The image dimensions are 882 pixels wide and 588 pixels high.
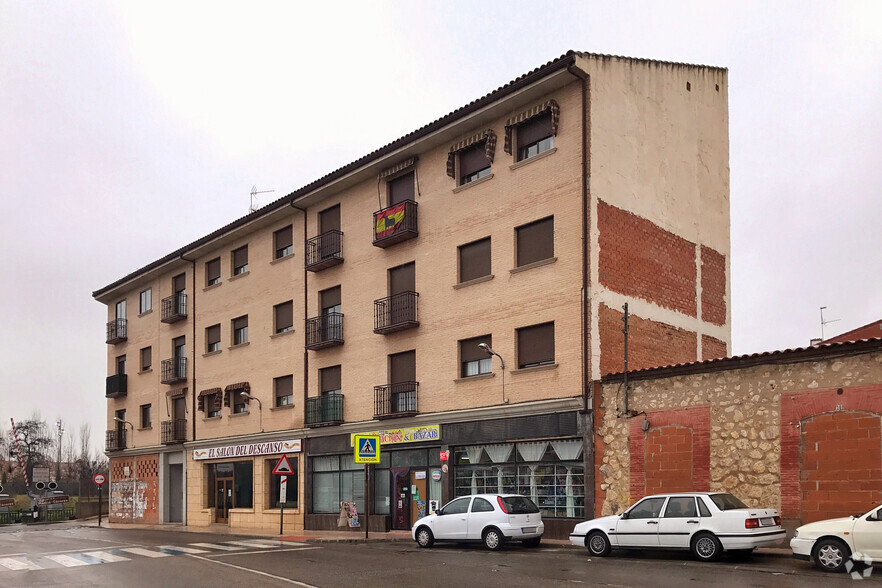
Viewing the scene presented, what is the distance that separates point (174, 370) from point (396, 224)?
58.2 feet

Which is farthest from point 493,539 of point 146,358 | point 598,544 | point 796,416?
point 146,358

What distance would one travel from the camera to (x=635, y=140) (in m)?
25.4

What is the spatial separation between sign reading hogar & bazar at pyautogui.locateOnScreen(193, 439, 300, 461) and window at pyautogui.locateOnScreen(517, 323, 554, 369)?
38.5 feet

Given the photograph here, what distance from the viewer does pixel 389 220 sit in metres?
29.1

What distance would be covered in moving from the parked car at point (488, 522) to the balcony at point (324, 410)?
9.62 m

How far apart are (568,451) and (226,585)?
1095cm

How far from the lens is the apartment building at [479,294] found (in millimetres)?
23688

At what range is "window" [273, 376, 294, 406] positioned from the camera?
33812 mm

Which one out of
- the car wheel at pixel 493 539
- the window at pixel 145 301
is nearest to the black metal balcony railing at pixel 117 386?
the window at pixel 145 301

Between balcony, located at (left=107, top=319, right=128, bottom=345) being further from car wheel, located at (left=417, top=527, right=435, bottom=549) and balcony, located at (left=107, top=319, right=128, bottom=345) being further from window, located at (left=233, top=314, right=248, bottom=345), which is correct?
car wheel, located at (left=417, top=527, right=435, bottom=549)

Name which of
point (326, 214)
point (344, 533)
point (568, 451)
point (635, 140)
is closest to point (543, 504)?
point (568, 451)

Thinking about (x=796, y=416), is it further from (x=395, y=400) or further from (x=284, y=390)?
(x=284, y=390)

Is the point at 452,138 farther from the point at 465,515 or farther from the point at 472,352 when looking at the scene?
the point at 465,515

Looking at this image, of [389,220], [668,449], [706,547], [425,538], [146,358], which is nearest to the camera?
[706,547]
